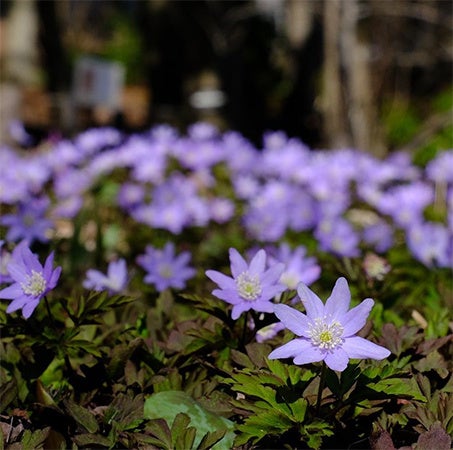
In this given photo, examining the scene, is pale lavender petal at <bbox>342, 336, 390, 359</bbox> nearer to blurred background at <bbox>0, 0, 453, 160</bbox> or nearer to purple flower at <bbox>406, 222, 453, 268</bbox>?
purple flower at <bbox>406, 222, 453, 268</bbox>

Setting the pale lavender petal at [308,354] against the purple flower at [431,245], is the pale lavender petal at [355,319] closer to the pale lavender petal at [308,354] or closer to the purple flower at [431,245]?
the pale lavender petal at [308,354]

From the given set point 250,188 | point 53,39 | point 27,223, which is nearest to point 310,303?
point 27,223

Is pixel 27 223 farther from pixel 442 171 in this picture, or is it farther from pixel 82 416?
pixel 442 171

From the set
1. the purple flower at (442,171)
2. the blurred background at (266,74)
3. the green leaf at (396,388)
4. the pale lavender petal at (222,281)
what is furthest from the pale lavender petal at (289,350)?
the blurred background at (266,74)

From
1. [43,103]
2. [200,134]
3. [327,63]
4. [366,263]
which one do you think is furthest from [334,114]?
[43,103]

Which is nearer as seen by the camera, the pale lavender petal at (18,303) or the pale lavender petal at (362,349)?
the pale lavender petal at (362,349)

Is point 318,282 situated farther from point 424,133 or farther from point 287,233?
point 424,133
